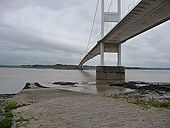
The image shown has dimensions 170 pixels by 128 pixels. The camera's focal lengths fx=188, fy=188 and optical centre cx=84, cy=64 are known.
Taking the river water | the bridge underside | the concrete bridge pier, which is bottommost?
the river water

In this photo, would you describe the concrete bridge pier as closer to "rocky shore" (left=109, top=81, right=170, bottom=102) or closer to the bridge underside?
the bridge underside

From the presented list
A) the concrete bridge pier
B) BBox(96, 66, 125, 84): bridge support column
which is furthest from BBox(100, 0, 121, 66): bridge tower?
BBox(96, 66, 125, 84): bridge support column

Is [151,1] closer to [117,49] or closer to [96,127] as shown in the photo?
[96,127]

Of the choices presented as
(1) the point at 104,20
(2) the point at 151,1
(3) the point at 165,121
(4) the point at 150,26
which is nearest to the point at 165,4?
(2) the point at 151,1

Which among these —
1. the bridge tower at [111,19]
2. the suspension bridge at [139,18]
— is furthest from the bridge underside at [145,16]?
the bridge tower at [111,19]

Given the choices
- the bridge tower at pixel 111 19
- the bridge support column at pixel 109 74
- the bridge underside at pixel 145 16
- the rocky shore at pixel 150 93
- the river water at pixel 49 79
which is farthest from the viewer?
the bridge support column at pixel 109 74

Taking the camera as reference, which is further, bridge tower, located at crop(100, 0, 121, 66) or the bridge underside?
bridge tower, located at crop(100, 0, 121, 66)

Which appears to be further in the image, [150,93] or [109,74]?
[109,74]

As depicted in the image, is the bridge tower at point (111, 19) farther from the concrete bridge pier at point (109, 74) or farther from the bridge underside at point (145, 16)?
the bridge underside at point (145, 16)

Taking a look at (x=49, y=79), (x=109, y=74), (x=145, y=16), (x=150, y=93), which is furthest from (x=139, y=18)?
(x=49, y=79)

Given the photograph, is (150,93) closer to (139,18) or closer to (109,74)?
(139,18)

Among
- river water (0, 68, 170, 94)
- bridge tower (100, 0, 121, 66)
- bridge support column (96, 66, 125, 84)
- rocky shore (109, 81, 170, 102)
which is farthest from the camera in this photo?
bridge support column (96, 66, 125, 84)

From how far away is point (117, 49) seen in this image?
116 ft

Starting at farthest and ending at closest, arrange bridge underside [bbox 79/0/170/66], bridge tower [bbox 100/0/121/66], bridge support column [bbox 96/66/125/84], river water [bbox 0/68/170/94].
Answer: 1. bridge support column [bbox 96/66/125/84]
2. bridge tower [bbox 100/0/121/66]
3. river water [bbox 0/68/170/94]
4. bridge underside [bbox 79/0/170/66]
